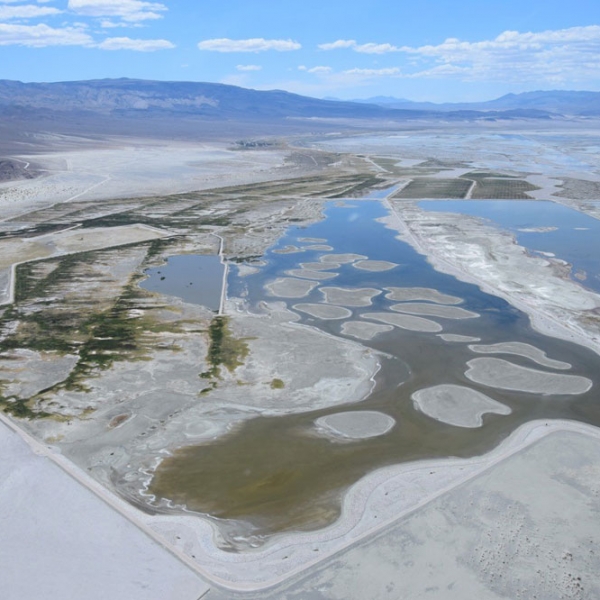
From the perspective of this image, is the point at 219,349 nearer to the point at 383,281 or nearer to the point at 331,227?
the point at 383,281

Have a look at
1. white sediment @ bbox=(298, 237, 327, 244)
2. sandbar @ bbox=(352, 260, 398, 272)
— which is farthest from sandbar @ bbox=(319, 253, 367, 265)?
white sediment @ bbox=(298, 237, 327, 244)

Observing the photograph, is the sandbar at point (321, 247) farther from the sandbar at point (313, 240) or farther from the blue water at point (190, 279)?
the blue water at point (190, 279)

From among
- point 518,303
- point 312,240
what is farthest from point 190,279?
point 518,303

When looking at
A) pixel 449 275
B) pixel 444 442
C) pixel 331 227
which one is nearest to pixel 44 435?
pixel 444 442

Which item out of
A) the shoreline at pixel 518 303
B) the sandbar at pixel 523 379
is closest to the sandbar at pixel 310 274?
the shoreline at pixel 518 303

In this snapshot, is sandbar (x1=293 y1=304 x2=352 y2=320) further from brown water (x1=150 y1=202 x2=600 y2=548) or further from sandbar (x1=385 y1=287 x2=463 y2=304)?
sandbar (x1=385 y1=287 x2=463 y2=304)

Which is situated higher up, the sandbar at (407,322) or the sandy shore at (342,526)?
the sandbar at (407,322)

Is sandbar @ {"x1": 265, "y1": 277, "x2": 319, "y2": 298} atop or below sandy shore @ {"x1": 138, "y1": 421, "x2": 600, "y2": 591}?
atop
